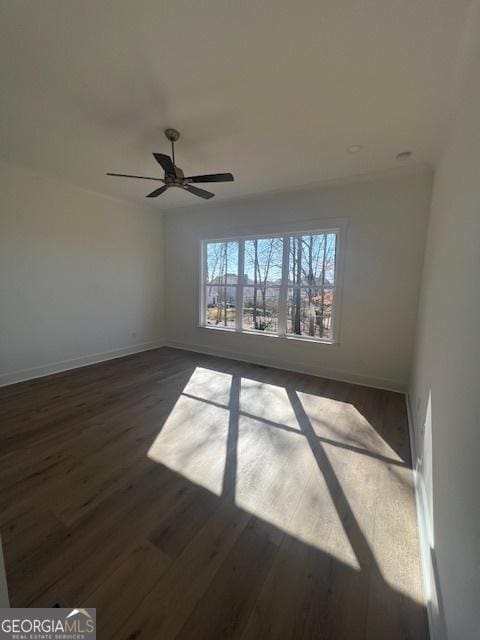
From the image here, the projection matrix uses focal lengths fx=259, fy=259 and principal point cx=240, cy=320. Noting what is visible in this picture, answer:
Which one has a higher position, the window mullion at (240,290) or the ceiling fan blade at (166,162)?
the ceiling fan blade at (166,162)

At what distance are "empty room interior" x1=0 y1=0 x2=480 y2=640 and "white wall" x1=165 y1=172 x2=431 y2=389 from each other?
29 mm

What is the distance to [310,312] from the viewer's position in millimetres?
4113

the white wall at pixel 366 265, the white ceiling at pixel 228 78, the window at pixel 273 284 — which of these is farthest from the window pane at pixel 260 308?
the white ceiling at pixel 228 78

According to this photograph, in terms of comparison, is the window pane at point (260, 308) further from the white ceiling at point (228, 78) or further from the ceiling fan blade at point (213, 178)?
the ceiling fan blade at point (213, 178)

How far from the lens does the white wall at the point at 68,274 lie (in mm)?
3337

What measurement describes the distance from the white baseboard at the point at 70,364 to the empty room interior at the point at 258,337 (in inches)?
1.6

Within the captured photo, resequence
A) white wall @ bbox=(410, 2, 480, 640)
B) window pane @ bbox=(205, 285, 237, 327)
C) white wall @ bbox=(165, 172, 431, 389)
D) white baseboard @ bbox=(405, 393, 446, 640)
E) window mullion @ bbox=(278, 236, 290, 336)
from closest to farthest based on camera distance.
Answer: white wall @ bbox=(410, 2, 480, 640), white baseboard @ bbox=(405, 393, 446, 640), white wall @ bbox=(165, 172, 431, 389), window mullion @ bbox=(278, 236, 290, 336), window pane @ bbox=(205, 285, 237, 327)

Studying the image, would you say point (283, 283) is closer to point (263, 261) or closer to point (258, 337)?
point (263, 261)

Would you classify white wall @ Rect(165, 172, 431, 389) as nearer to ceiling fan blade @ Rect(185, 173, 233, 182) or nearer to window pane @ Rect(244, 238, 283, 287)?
window pane @ Rect(244, 238, 283, 287)

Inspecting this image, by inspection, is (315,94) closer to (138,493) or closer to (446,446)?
(446,446)

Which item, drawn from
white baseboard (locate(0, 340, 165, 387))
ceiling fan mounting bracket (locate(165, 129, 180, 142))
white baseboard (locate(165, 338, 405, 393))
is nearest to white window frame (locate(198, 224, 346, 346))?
white baseboard (locate(165, 338, 405, 393))

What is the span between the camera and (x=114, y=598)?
3.68 feet

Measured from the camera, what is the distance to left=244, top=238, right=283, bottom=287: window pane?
169 inches

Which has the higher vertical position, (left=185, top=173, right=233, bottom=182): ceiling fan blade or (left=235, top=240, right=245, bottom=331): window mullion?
(left=185, top=173, right=233, bottom=182): ceiling fan blade
